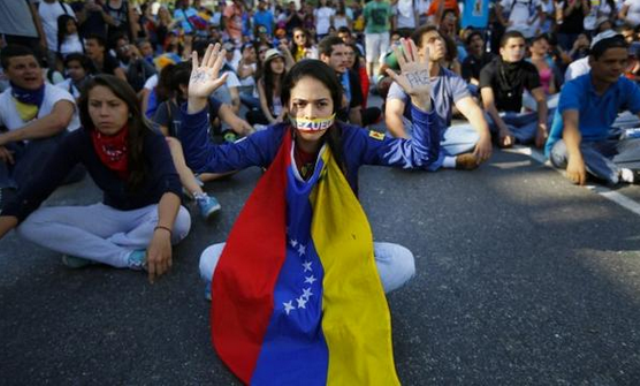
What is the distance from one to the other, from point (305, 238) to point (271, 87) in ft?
12.1

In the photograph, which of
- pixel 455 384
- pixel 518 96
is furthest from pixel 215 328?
pixel 518 96

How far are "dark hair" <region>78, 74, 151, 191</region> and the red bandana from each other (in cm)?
3

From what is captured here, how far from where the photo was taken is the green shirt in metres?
8.19

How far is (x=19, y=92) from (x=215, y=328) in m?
2.99

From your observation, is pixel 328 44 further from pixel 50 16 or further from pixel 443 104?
pixel 50 16

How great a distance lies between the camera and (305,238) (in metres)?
2.06

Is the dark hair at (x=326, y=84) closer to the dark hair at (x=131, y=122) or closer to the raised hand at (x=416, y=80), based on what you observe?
the raised hand at (x=416, y=80)

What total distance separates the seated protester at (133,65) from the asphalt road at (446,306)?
12.9ft

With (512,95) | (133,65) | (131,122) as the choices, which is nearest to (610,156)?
(512,95)

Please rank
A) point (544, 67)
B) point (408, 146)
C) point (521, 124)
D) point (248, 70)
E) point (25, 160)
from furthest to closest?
point (248, 70)
point (544, 67)
point (521, 124)
point (25, 160)
point (408, 146)

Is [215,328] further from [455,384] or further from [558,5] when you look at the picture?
[558,5]

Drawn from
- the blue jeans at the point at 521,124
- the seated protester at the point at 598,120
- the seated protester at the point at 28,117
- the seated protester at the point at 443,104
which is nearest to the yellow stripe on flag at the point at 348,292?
the seated protester at the point at 443,104

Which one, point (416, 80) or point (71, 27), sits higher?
point (71, 27)

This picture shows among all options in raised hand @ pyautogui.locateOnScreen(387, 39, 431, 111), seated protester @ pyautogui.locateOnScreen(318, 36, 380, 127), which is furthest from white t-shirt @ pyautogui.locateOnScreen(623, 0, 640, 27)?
raised hand @ pyautogui.locateOnScreen(387, 39, 431, 111)
